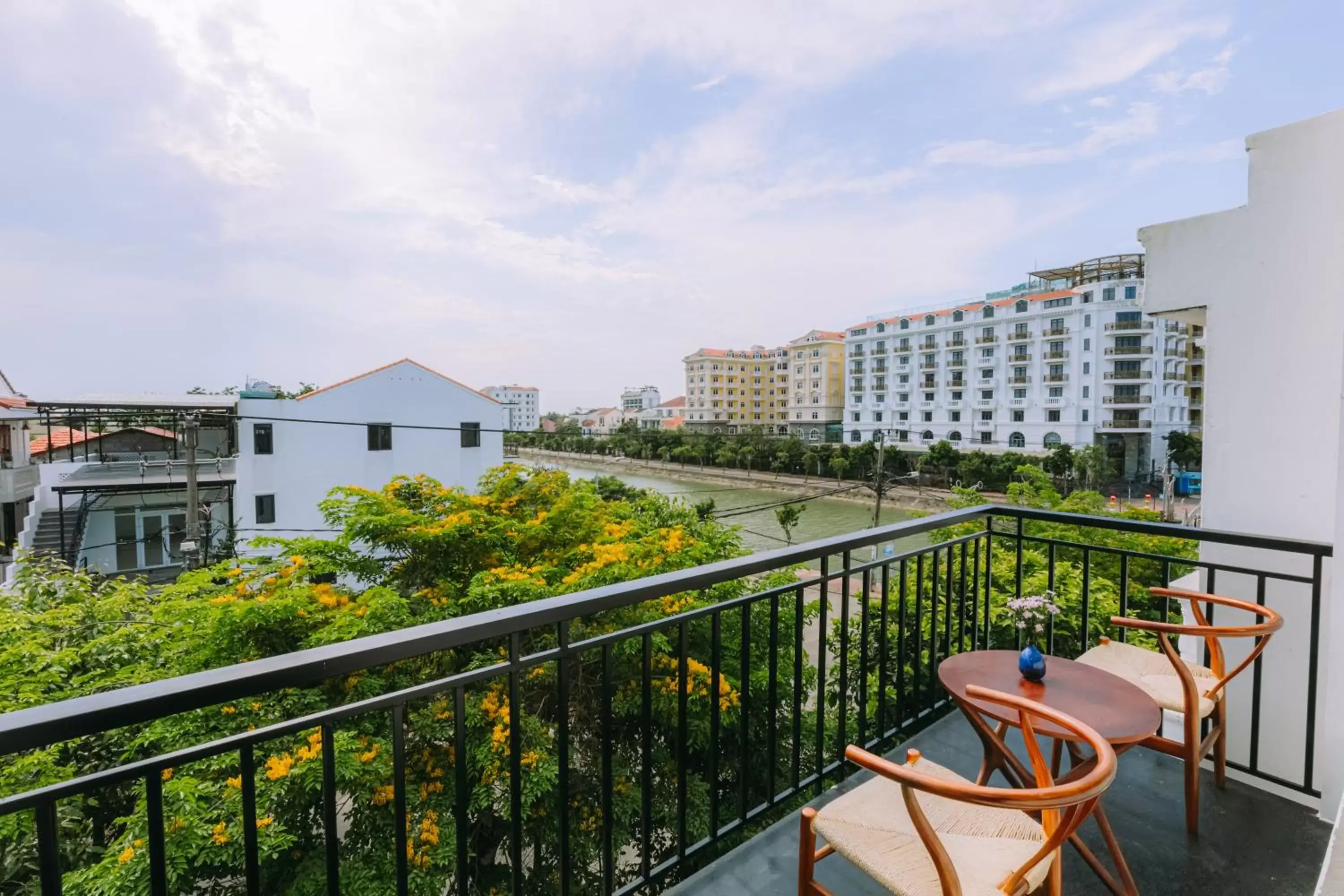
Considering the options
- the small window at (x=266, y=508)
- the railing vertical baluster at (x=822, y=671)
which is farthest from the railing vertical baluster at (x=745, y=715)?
the small window at (x=266, y=508)

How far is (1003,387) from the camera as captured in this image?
39.0 metres

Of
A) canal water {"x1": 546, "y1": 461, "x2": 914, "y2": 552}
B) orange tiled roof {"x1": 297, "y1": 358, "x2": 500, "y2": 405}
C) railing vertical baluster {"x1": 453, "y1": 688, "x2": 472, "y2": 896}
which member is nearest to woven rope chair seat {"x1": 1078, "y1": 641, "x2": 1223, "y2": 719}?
railing vertical baluster {"x1": 453, "y1": 688, "x2": 472, "y2": 896}

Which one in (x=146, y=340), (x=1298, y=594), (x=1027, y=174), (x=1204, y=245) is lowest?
(x=1298, y=594)

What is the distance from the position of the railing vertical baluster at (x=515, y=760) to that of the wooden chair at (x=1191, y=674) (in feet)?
5.26

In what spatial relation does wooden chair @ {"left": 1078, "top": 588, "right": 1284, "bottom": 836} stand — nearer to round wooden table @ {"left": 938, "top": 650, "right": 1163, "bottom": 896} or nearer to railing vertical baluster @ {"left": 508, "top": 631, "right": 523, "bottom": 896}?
round wooden table @ {"left": 938, "top": 650, "right": 1163, "bottom": 896}

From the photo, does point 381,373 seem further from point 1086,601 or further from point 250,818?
point 250,818

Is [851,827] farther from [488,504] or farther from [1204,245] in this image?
[488,504]

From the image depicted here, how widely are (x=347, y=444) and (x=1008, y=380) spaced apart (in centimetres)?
3780

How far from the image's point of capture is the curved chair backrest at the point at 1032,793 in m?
0.92

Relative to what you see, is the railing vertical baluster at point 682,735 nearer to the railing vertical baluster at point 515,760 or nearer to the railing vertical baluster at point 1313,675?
the railing vertical baluster at point 515,760

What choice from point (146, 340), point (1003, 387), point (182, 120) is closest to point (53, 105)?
point (182, 120)

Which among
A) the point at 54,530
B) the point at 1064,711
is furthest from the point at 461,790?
the point at 54,530

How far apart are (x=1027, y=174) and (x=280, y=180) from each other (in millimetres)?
19960

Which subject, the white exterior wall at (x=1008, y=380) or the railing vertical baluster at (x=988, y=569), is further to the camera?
the white exterior wall at (x=1008, y=380)
